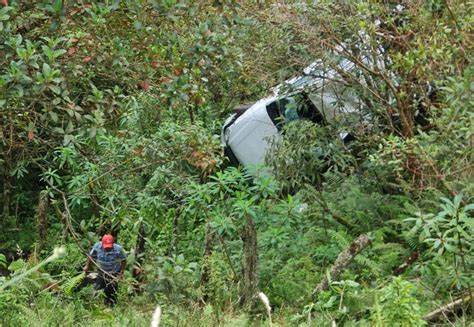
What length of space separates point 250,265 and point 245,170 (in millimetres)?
2358

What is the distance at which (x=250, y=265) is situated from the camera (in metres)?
9.05

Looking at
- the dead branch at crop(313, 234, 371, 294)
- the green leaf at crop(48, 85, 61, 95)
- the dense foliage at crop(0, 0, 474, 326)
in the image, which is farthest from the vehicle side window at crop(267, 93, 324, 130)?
the green leaf at crop(48, 85, 61, 95)

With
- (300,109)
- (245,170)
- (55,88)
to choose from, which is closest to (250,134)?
(300,109)

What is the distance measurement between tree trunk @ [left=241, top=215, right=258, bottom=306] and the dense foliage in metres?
0.02

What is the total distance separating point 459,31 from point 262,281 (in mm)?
3642

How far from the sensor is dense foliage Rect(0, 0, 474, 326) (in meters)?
6.52

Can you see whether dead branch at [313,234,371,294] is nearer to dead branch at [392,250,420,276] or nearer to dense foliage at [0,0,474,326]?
dense foliage at [0,0,474,326]

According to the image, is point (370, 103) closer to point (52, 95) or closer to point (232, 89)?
point (232, 89)

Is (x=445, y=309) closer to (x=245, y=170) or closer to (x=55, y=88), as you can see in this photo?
(x=55, y=88)

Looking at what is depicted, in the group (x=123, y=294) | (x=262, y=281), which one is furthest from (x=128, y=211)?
(x=262, y=281)

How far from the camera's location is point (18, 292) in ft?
22.3

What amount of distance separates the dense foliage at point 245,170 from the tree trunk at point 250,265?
21mm

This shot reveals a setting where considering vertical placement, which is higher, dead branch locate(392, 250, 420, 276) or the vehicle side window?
the vehicle side window

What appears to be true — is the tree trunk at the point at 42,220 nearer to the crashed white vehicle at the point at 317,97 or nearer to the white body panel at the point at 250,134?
the crashed white vehicle at the point at 317,97
